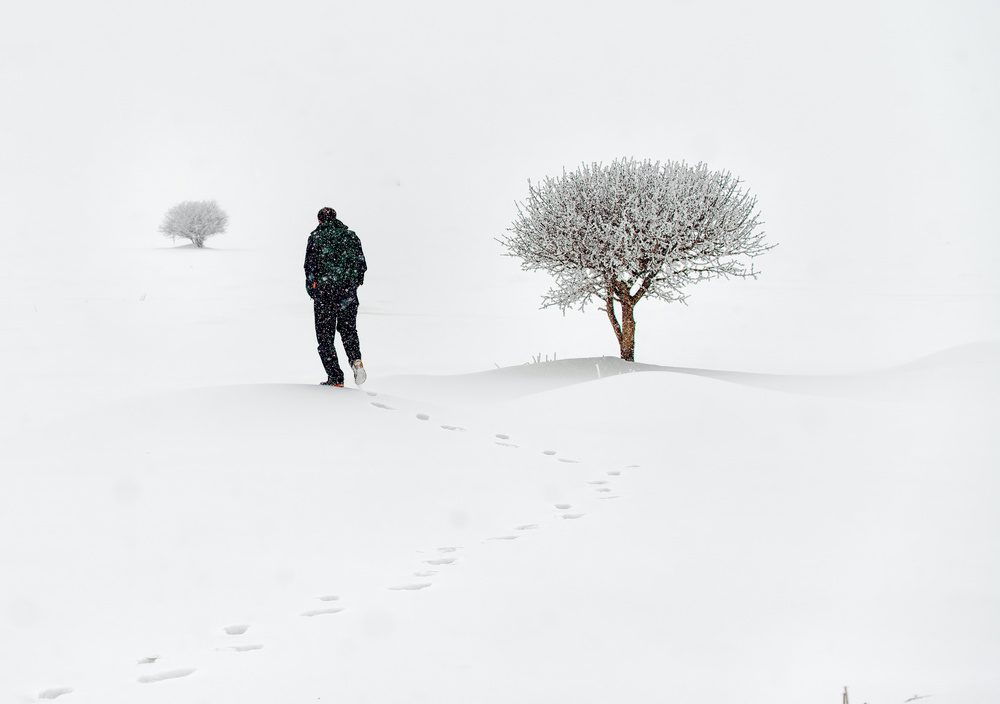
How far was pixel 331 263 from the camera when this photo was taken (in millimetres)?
11719

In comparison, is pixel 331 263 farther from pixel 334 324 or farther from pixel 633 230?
pixel 633 230

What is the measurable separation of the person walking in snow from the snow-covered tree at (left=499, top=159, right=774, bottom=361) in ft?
22.8

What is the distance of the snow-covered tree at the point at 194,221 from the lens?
173 ft

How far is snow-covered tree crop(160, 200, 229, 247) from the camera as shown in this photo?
52875 mm

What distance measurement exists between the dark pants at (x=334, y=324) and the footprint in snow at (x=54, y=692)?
298 inches

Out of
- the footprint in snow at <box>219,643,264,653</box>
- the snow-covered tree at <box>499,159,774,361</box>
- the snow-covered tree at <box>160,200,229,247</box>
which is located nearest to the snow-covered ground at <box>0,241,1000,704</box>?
the footprint in snow at <box>219,643,264,653</box>

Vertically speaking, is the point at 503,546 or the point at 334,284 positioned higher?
the point at 334,284

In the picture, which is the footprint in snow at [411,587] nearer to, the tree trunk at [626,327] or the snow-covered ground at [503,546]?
the snow-covered ground at [503,546]

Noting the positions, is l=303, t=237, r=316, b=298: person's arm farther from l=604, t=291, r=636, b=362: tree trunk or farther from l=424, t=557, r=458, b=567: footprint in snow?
l=604, t=291, r=636, b=362: tree trunk

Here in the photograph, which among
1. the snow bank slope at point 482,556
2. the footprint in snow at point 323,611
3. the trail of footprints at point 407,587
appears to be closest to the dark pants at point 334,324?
the snow bank slope at point 482,556

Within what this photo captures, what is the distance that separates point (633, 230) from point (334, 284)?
7.58 m

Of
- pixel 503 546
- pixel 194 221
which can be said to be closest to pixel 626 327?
pixel 503 546

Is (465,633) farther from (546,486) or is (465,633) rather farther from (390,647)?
(546,486)

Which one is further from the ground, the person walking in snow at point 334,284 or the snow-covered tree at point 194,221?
the snow-covered tree at point 194,221
